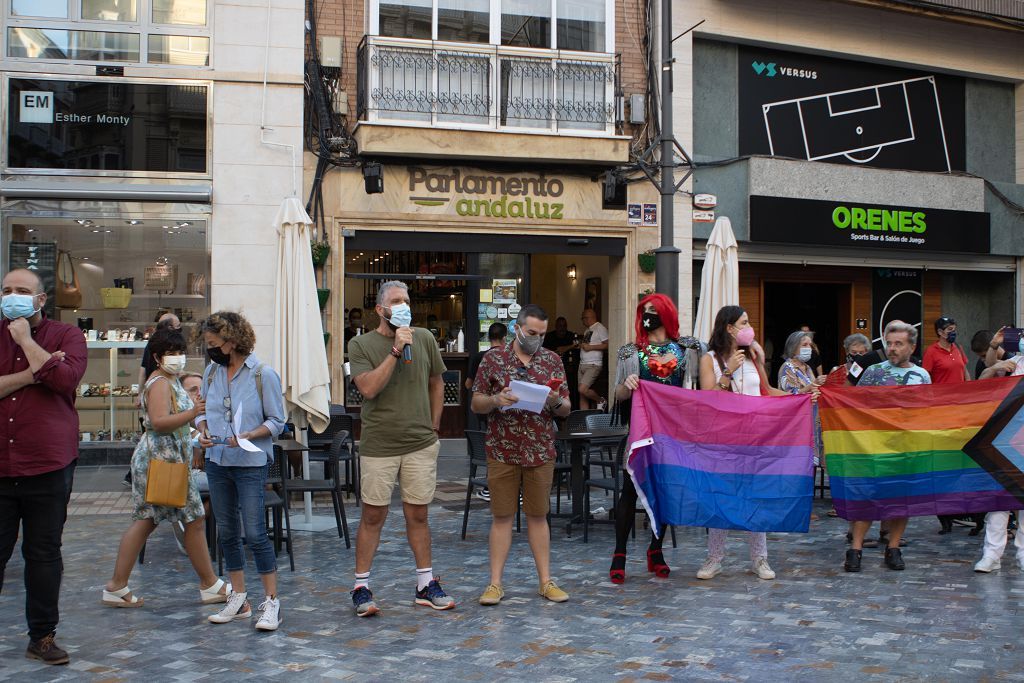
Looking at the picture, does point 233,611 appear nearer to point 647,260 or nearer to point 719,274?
point 719,274

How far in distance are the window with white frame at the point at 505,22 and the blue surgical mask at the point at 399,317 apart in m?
9.72

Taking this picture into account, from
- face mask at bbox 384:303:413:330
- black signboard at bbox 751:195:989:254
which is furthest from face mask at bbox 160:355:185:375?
black signboard at bbox 751:195:989:254

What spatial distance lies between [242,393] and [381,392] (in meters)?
0.82

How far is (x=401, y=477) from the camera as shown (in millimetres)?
6398

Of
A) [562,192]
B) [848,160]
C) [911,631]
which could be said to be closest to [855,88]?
[848,160]

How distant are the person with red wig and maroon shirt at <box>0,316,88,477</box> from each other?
355 centimetres

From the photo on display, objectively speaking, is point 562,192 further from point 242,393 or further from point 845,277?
point 242,393

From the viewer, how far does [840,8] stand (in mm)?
17516

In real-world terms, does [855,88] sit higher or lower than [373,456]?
higher

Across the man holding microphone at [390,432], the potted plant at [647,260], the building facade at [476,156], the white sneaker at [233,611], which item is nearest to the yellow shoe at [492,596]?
the man holding microphone at [390,432]

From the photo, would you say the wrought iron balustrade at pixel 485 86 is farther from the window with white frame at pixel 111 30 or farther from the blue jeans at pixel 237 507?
the blue jeans at pixel 237 507

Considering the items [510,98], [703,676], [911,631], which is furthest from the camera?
A: [510,98]

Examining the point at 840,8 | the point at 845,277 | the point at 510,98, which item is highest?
the point at 840,8

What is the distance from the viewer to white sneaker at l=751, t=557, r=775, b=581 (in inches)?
286
